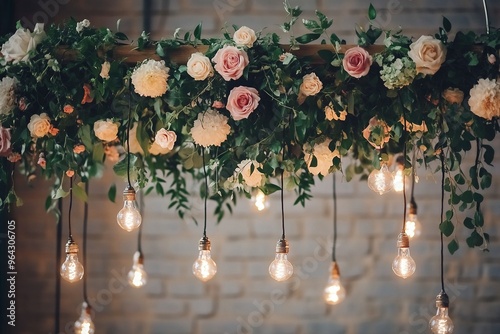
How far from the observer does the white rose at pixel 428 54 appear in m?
1.91

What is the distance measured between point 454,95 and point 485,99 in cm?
12

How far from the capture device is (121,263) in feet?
11.1

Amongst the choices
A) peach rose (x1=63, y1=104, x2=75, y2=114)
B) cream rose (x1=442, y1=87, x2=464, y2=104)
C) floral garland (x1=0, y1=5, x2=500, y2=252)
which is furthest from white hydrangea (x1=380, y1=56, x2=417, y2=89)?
peach rose (x1=63, y1=104, x2=75, y2=114)

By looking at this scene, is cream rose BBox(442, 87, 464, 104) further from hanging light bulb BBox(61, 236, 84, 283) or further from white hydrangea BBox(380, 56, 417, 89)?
hanging light bulb BBox(61, 236, 84, 283)

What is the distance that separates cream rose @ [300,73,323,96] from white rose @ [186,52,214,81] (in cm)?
30

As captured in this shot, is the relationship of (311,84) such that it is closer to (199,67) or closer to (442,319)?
(199,67)

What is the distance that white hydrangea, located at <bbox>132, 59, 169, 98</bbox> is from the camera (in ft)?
6.53

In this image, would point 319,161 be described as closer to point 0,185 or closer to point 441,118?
point 441,118

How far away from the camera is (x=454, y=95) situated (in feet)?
6.59

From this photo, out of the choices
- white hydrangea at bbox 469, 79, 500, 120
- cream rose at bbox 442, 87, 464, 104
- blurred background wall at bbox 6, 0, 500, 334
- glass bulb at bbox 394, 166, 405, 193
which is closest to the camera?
white hydrangea at bbox 469, 79, 500, 120

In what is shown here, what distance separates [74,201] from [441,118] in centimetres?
206

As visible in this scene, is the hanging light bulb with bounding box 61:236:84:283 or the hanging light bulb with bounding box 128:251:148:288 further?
the hanging light bulb with bounding box 128:251:148:288

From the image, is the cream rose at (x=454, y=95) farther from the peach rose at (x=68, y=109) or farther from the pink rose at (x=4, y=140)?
the pink rose at (x=4, y=140)

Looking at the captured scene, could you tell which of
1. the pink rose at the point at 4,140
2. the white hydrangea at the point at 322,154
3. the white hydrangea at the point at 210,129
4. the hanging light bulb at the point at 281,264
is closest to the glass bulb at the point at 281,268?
the hanging light bulb at the point at 281,264
